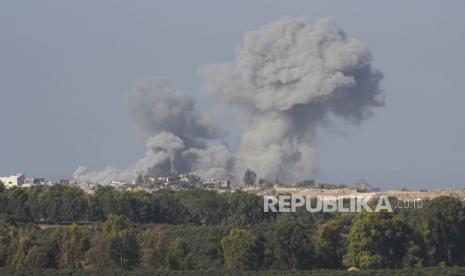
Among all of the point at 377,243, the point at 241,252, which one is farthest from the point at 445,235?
the point at 241,252

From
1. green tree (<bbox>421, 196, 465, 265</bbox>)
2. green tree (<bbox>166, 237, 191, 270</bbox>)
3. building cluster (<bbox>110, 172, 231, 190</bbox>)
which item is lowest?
green tree (<bbox>166, 237, 191, 270</bbox>)

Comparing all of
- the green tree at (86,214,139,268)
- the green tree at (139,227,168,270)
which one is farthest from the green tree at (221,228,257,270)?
the green tree at (86,214,139,268)

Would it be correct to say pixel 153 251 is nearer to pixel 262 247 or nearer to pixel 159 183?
pixel 262 247

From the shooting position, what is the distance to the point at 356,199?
83.9m

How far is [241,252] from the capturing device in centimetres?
5306

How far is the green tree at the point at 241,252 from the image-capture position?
174 feet

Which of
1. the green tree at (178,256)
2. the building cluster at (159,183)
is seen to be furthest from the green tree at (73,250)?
the building cluster at (159,183)

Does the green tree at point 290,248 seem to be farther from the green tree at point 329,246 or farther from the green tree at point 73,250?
the green tree at point 73,250

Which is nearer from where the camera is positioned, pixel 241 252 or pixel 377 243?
pixel 241 252

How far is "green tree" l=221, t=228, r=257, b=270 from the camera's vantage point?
2089 inches

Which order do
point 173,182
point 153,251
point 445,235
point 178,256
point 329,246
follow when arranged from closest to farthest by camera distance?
point 178,256 → point 153,251 → point 329,246 → point 445,235 → point 173,182

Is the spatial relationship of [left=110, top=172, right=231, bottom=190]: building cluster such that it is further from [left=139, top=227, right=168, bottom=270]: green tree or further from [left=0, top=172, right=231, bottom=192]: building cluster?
[left=139, top=227, right=168, bottom=270]: green tree

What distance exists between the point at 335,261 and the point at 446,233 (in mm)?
5744

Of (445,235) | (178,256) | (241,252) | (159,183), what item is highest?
(159,183)
